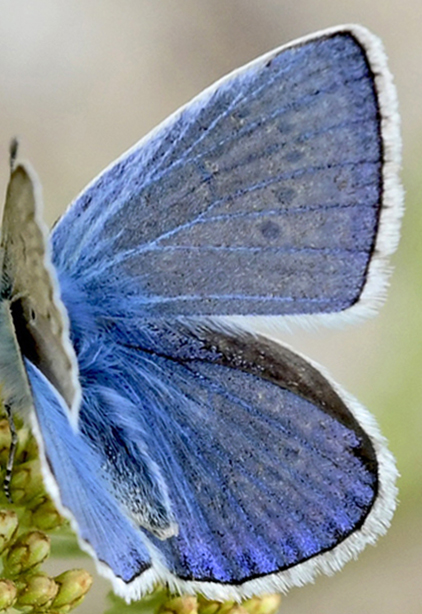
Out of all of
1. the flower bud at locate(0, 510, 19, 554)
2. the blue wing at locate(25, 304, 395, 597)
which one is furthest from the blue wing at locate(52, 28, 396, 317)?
the flower bud at locate(0, 510, 19, 554)

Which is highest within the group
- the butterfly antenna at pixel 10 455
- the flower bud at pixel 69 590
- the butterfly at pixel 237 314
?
the butterfly at pixel 237 314

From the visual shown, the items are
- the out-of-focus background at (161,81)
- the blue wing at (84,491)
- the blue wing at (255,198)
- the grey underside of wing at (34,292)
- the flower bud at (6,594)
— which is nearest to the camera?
the grey underside of wing at (34,292)

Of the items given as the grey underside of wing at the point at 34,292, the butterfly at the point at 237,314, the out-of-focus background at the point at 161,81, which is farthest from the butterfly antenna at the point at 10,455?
the out-of-focus background at the point at 161,81

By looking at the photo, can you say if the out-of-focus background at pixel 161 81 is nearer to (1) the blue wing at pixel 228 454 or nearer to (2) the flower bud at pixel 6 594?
(1) the blue wing at pixel 228 454


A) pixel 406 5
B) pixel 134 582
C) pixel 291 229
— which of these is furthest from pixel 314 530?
pixel 406 5

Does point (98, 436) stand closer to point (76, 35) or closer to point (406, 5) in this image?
point (76, 35)

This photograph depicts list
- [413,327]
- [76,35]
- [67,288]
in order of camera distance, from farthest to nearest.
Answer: [76,35], [413,327], [67,288]

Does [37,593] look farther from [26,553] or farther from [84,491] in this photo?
[84,491]
